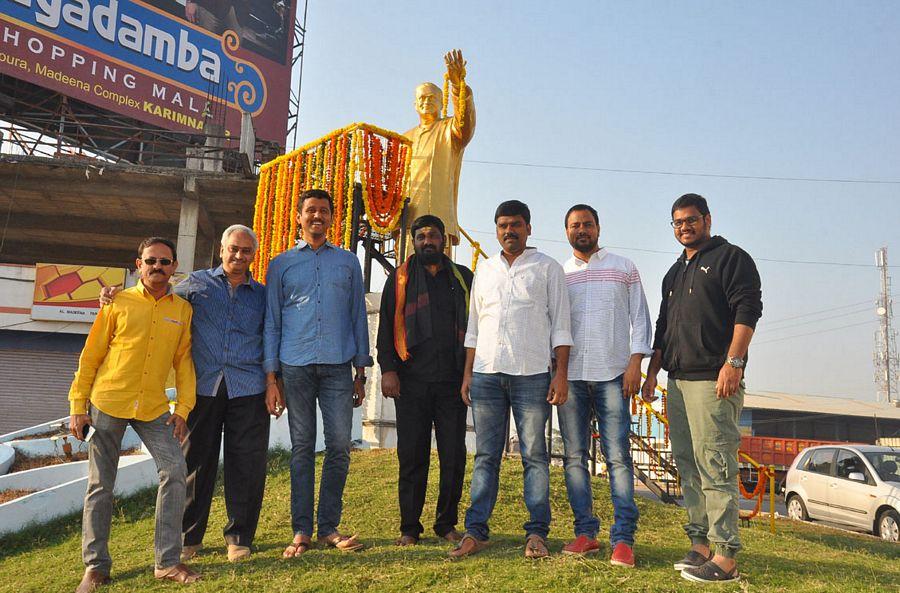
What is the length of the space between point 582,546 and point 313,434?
1667 millimetres

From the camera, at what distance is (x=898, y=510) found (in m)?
9.69

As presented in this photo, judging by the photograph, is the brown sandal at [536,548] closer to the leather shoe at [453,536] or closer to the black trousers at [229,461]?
the leather shoe at [453,536]

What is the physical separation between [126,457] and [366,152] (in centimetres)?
520

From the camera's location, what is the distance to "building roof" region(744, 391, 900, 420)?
29188 millimetres

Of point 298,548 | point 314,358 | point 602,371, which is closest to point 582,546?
point 602,371

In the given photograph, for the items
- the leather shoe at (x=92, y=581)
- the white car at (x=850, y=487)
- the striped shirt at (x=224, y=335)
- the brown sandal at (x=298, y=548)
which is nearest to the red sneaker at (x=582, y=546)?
the brown sandal at (x=298, y=548)

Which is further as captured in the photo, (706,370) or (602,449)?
(602,449)

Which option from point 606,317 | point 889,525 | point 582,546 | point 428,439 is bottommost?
point 889,525

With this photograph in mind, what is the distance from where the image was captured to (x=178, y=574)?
3.69m

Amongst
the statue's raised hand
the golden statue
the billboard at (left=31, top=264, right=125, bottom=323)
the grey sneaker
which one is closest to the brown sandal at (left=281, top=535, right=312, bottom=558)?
the grey sneaker

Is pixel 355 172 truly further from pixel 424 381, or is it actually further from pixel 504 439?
pixel 504 439

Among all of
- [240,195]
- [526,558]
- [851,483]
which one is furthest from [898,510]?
[240,195]

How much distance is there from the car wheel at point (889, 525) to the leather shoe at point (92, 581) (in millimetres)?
9951

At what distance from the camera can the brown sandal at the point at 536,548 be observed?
3.81m
